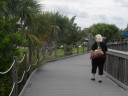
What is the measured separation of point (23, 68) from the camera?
42.4 feet

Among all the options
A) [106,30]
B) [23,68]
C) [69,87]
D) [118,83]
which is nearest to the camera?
[69,87]

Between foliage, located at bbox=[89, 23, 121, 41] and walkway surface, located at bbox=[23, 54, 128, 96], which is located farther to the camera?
foliage, located at bbox=[89, 23, 121, 41]

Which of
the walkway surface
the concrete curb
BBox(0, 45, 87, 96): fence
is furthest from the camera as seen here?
the concrete curb

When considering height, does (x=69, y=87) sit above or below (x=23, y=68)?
below

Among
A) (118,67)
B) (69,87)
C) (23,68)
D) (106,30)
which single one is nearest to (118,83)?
(118,67)

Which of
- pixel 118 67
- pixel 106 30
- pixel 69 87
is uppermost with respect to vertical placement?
pixel 106 30

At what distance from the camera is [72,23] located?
1361 inches

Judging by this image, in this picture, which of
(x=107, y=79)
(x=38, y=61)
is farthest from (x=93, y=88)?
(x=38, y=61)

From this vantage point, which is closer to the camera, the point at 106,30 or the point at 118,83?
the point at 118,83

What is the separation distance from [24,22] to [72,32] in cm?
1986

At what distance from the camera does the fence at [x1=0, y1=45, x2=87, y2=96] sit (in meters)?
9.65

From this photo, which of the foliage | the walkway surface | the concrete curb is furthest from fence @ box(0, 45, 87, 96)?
the foliage

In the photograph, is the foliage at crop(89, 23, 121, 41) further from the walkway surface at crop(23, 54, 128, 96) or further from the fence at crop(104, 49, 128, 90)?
the walkway surface at crop(23, 54, 128, 96)

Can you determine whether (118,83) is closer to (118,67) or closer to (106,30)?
(118,67)
